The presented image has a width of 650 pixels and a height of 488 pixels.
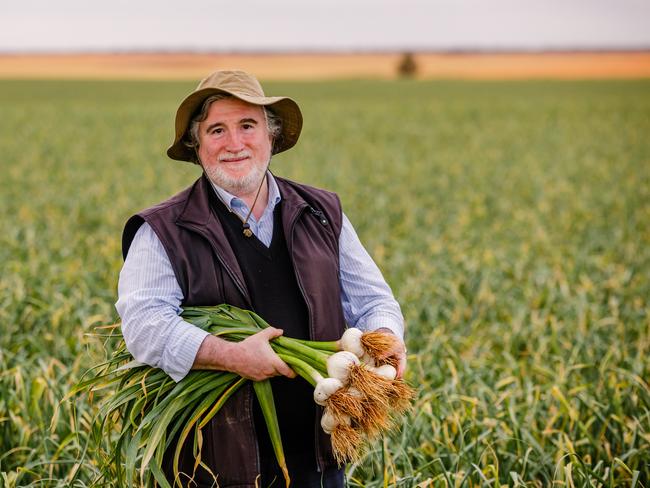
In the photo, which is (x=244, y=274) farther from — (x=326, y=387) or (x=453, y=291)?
(x=453, y=291)

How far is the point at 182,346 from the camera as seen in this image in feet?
8.18

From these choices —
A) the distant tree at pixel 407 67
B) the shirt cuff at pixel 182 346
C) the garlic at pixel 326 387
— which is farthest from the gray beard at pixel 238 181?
the distant tree at pixel 407 67

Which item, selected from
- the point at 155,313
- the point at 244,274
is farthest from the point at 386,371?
the point at 155,313

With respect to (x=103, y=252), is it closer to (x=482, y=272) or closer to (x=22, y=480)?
(x=482, y=272)

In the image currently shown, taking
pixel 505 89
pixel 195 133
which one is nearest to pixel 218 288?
pixel 195 133

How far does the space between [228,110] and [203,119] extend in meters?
0.11

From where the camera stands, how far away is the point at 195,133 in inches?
112

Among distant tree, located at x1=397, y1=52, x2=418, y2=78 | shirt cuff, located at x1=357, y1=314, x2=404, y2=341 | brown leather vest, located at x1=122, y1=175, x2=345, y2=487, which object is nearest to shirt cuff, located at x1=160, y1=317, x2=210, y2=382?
brown leather vest, located at x1=122, y1=175, x2=345, y2=487

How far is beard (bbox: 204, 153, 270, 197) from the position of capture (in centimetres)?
274

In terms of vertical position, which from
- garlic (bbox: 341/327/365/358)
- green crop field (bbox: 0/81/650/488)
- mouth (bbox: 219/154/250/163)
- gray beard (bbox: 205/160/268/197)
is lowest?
green crop field (bbox: 0/81/650/488)

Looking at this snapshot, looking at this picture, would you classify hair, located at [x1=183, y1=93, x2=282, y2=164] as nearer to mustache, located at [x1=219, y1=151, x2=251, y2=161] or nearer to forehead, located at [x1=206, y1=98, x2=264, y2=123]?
forehead, located at [x1=206, y1=98, x2=264, y2=123]

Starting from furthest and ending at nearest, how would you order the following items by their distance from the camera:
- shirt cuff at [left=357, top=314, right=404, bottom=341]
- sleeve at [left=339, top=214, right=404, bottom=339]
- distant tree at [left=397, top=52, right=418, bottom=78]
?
distant tree at [left=397, top=52, right=418, bottom=78], sleeve at [left=339, top=214, right=404, bottom=339], shirt cuff at [left=357, top=314, right=404, bottom=341]

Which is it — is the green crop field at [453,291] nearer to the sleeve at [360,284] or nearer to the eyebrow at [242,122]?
the sleeve at [360,284]

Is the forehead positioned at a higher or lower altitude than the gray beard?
higher
